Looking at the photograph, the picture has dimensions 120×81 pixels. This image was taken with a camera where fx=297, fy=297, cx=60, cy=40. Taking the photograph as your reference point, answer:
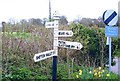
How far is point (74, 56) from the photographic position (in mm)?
8914

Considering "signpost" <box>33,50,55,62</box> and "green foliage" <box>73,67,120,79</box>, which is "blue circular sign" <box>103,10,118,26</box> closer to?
"green foliage" <box>73,67,120,79</box>

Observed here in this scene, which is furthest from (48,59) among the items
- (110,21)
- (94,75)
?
(110,21)

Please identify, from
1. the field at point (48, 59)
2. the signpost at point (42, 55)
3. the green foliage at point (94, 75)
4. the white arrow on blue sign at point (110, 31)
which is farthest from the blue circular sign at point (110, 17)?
the signpost at point (42, 55)

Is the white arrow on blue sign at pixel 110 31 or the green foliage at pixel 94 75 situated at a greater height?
the white arrow on blue sign at pixel 110 31

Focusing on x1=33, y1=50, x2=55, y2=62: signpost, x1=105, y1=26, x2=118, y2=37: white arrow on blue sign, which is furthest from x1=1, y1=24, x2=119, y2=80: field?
x1=33, y1=50, x2=55, y2=62: signpost

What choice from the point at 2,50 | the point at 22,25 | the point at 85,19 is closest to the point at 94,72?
the point at 2,50

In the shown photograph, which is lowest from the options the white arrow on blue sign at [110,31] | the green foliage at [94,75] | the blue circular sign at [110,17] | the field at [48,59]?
the green foliage at [94,75]

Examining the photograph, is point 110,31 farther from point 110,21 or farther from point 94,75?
point 94,75

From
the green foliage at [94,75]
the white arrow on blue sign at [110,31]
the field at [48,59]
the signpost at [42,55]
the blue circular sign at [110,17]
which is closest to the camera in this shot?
the signpost at [42,55]

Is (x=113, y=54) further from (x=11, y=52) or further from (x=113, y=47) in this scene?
(x=11, y=52)

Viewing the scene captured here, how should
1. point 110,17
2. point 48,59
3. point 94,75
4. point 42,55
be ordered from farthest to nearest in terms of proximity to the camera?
1. point 110,17
2. point 48,59
3. point 94,75
4. point 42,55

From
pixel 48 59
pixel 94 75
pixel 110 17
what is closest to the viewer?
pixel 94 75

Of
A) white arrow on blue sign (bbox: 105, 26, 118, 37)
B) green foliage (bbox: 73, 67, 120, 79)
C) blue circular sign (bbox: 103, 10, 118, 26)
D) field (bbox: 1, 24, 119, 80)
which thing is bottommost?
green foliage (bbox: 73, 67, 120, 79)

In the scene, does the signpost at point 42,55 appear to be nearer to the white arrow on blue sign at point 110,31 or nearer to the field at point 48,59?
the field at point 48,59
